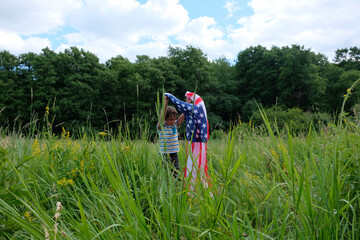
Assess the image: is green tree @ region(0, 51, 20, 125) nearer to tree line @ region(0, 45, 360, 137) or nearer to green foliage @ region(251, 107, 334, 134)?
tree line @ region(0, 45, 360, 137)

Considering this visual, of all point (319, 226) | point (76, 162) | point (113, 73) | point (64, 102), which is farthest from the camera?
point (113, 73)

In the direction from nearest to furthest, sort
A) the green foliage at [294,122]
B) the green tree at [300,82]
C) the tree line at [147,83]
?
the green foliage at [294,122] → the tree line at [147,83] → the green tree at [300,82]

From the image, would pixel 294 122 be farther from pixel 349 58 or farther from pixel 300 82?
pixel 349 58

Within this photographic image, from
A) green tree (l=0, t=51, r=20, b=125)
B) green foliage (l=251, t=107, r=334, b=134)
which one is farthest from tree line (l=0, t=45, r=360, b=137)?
green foliage (l=251, t=107, r=334, b=134)

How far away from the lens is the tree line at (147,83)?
31516 mm

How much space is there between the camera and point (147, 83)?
32.1 m

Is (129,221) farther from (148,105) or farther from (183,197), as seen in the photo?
(148,105)

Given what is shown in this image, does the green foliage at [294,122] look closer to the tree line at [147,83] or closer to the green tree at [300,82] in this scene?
the tree line at [147,83]

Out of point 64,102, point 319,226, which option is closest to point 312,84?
point 64,102

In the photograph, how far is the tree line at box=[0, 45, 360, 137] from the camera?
31.5m

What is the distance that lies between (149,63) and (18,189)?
35.1 m

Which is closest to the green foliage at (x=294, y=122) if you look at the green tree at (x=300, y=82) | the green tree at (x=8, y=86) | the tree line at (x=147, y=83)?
the tree line at (x=147, y=83)

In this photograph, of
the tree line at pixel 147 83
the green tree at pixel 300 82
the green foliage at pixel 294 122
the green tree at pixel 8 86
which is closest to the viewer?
the green foliage at pixel 294 122

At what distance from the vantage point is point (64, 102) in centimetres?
3006
